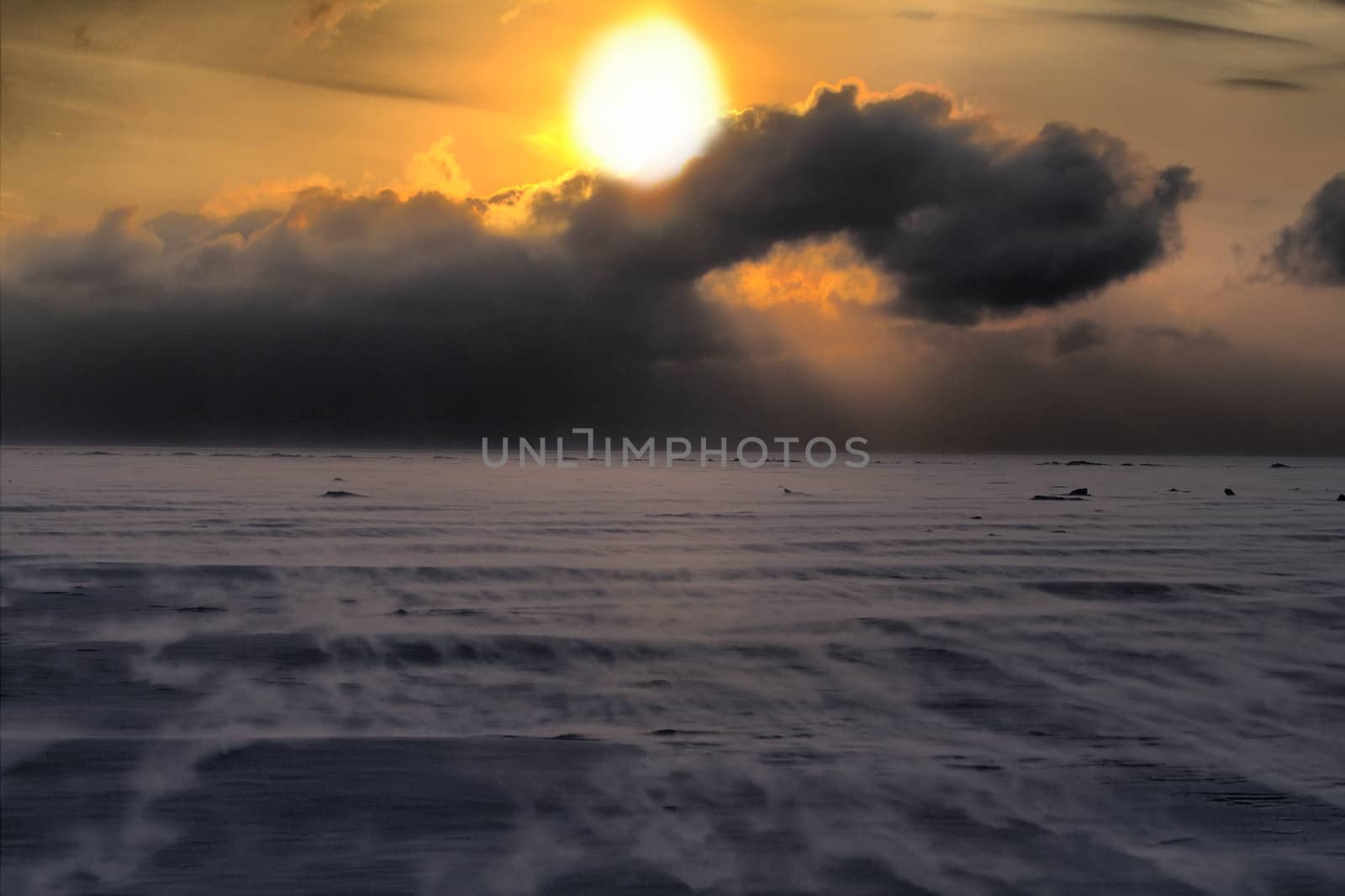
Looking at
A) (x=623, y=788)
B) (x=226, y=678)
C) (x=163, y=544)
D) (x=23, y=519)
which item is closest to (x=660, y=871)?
(x=623, y=788)

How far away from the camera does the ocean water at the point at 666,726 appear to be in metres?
4.30

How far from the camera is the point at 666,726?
6270 millimetres

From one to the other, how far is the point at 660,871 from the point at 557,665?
3.75m

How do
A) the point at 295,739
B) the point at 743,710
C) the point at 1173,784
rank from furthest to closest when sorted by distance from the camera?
the point at 743,710, the point at 295,739, the point at 1173,784

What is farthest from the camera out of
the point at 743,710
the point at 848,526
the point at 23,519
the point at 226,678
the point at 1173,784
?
the point at 848,526

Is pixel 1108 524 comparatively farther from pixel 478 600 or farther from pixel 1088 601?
pixel 478 600

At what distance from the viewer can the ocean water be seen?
4.30 m

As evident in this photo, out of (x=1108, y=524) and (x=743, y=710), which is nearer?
(x=743, y=710)

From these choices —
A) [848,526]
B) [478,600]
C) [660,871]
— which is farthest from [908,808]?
[848,526]

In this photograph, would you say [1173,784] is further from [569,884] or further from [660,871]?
[569,884]

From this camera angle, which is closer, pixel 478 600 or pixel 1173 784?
pixel 1173 784

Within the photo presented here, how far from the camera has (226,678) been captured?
23.9ft

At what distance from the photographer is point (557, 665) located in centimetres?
783

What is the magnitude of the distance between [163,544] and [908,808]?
1479 centimetres
